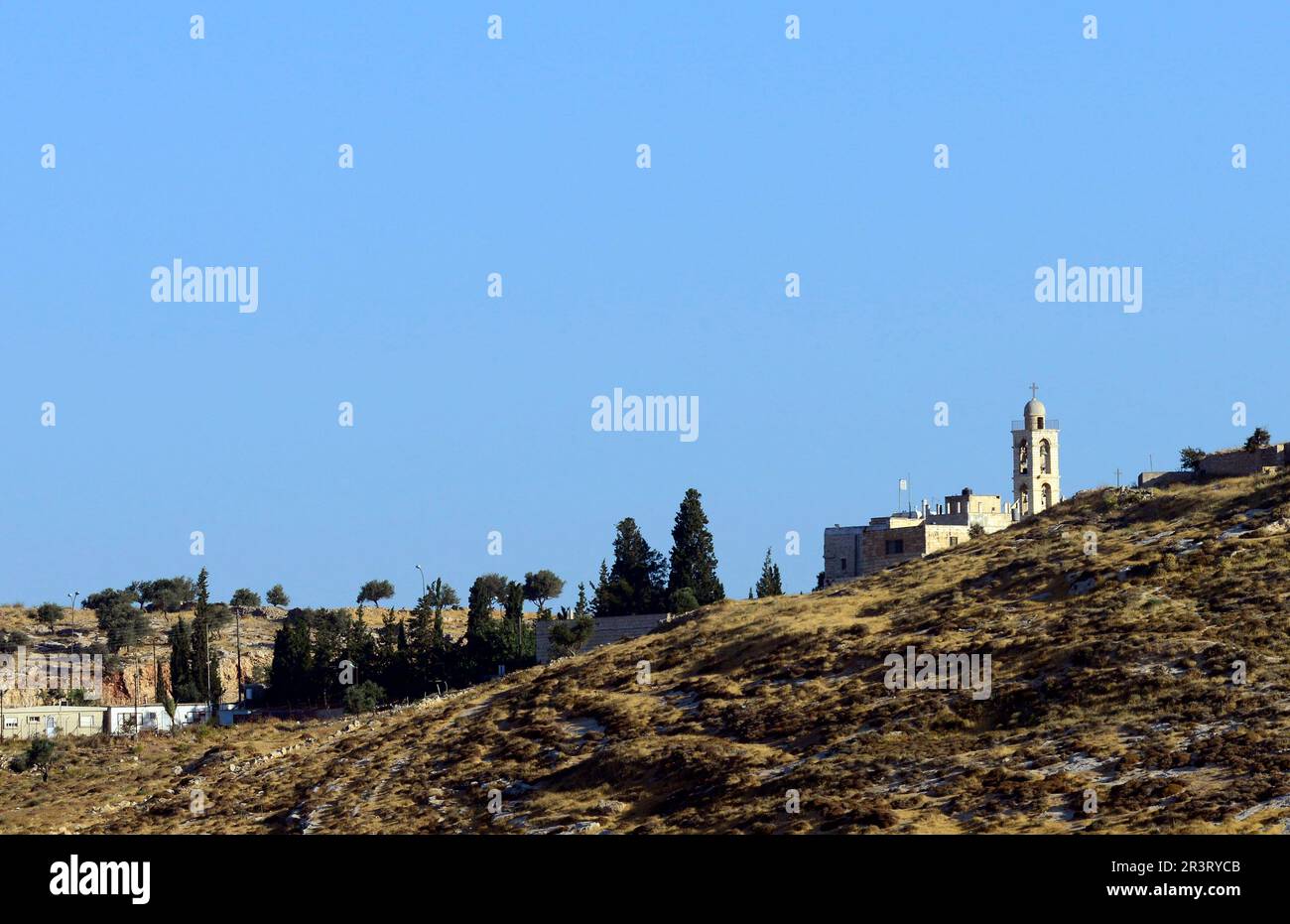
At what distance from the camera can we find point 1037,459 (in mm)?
103625

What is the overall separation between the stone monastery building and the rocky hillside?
334 inches

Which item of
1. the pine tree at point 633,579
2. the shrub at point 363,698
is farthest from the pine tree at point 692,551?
the shrub at point 363,698

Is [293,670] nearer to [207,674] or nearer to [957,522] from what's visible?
[207,674]

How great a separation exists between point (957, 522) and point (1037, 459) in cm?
578

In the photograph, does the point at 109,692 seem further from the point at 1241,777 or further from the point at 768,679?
the point at 1241,777

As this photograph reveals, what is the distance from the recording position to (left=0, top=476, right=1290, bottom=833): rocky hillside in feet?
177

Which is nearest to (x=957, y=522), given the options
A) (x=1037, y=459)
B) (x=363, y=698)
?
(x=1037, y=459)

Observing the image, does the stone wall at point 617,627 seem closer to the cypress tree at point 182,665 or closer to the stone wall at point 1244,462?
the stone wall at point 1244,462

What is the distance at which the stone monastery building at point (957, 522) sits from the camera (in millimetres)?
102375

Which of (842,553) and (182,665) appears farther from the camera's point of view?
(182,665)

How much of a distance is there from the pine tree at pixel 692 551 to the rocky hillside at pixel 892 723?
1702cm

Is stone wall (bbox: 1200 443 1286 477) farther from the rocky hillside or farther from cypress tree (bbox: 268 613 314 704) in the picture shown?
cypress tree (bbox: 268 613 314 704)
